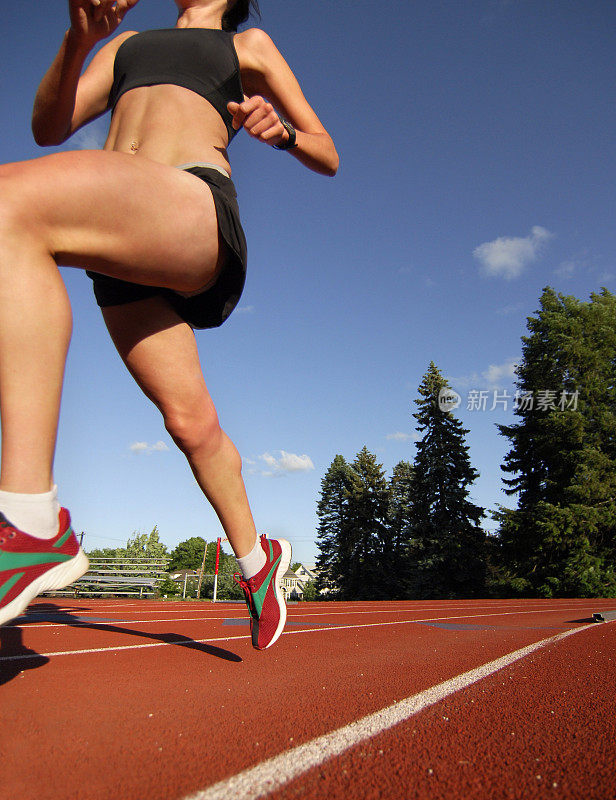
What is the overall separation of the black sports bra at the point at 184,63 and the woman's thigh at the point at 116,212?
581mm

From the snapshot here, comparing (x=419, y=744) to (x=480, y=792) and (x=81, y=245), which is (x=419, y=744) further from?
(x=81, y=245)

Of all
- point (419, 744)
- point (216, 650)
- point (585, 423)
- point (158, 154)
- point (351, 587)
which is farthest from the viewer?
point (351, 587)

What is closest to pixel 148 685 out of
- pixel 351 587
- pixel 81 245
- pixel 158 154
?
pixel 81 245

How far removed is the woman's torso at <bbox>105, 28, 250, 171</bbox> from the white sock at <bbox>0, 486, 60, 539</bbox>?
1046 millimetres

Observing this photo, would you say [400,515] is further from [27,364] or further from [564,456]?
[27,364]

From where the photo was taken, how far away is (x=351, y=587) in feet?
112

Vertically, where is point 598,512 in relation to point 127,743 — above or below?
above

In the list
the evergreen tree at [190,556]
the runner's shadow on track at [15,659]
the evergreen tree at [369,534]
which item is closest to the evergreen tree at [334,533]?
the evergreen tree at [369,534]

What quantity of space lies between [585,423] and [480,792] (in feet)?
78.8

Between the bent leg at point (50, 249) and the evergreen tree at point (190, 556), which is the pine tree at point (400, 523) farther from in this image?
the evergreen tree at point (190, 556)

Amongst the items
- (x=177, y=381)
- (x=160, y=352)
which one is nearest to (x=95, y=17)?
(x=160, y=352)

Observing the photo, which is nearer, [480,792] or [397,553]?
[480,792]

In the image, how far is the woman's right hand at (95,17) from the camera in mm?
1374

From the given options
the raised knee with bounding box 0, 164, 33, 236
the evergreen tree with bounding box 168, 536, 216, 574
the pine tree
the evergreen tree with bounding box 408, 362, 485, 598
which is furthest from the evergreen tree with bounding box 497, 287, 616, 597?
the evergreen tree with bounding box 168, 536, 216, 574
